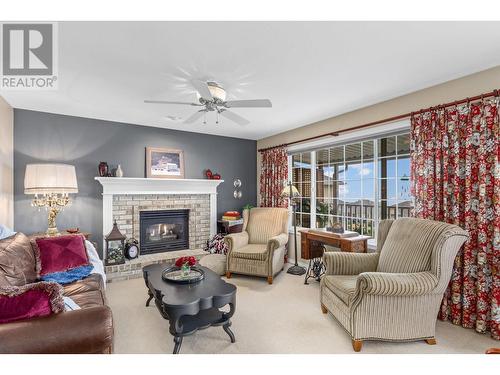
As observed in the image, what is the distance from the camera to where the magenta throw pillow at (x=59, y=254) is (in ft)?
8.13

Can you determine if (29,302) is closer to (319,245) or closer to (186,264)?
(186,264)

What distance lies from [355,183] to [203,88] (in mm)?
2770

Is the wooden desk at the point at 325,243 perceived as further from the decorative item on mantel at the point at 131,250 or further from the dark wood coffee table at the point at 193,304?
the decorative item on mantel at the point at 131,250

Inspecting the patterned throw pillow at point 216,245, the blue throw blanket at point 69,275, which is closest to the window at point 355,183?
the patterned throw pillow at point 216,245

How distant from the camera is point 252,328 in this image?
2480 millimetres

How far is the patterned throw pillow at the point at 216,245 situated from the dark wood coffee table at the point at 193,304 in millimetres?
2028

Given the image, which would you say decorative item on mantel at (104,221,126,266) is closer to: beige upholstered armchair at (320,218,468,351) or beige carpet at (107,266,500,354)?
beige carpet at (107,266,500,354)

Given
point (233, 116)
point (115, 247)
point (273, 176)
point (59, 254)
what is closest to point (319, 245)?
point (273, 176)

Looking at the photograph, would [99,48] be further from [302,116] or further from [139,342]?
[302,116]

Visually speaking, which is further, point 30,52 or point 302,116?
point 302,116

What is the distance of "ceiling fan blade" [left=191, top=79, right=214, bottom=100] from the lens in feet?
7.19
